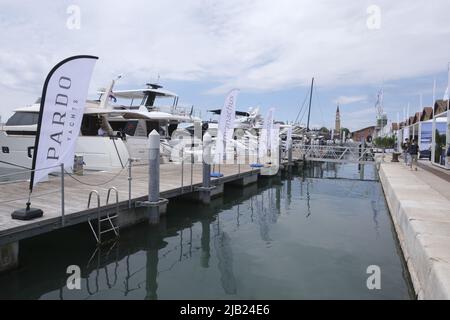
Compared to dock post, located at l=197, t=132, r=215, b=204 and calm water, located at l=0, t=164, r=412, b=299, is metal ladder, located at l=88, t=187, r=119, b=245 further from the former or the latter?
dock post, located at l=197, t=132, r=215, b=204

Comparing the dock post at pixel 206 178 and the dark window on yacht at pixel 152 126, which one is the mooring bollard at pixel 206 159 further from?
the dark window on yacht at pixel 152 126

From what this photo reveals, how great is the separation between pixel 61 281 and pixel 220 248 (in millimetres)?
3510

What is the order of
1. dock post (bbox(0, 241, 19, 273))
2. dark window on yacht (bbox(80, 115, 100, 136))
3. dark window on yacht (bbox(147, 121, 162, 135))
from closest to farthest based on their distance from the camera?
dock post (bbox(0, 241, 19, 273)) → dark window on yacht (bbox(80, 115, 100, 136)) → dark window on yacht (bbox(147, 121, 162, 135))

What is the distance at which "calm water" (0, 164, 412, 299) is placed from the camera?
6.20 meters

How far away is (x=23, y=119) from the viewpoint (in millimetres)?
16078

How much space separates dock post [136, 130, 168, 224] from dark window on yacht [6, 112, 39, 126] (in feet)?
29.6

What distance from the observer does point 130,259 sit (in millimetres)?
7680

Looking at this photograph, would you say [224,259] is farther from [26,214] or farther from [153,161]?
[26,214]

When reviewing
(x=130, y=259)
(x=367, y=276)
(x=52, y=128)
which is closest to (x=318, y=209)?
(x=367, y=276)

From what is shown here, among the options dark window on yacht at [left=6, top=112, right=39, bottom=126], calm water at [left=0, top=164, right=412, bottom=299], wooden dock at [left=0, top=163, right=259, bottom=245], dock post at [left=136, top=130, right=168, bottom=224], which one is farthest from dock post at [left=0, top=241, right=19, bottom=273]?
dark window on yacht at [left=6, top=112, right=39, bottom=126]

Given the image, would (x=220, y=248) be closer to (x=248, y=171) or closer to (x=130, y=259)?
(x=130, y=259)

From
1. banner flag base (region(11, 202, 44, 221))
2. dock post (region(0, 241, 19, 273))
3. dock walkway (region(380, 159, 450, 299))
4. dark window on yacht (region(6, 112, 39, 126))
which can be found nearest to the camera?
dock walkway (region(380, 159, 450, 299))

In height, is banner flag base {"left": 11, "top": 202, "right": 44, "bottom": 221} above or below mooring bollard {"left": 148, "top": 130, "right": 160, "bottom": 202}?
below
